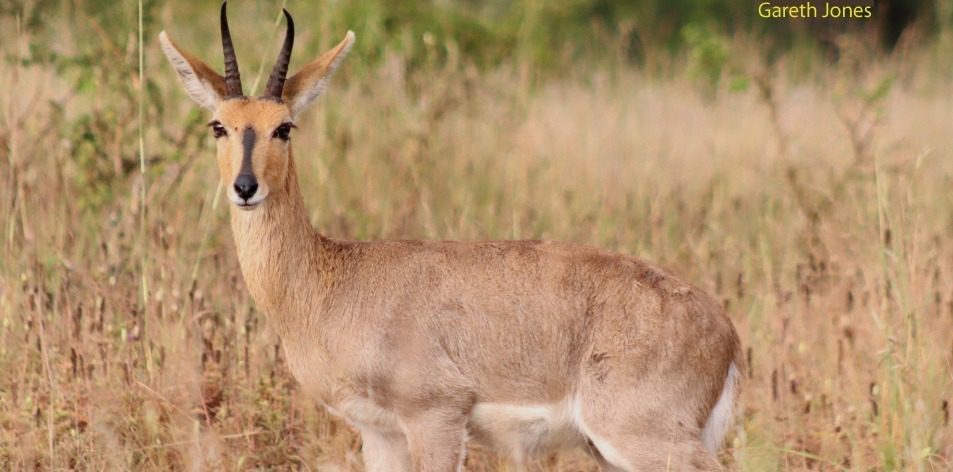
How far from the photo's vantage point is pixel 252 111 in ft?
18.7

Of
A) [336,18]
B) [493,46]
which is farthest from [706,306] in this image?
[493,46]

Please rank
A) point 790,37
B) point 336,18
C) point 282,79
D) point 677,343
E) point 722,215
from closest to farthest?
point 677,343 → point 282,79 → point 722,215 → point 336,18 → point 790,37

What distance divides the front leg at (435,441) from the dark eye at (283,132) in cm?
123

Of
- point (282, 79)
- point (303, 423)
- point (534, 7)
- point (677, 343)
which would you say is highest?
point (534, 7)

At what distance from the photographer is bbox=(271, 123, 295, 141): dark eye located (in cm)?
572

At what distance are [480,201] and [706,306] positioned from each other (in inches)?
171

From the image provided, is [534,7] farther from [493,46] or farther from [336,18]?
[336,18]

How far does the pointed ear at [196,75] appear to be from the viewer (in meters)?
5.89

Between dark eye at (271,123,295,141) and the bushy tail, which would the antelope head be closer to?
dark eye at (271,123,295,141)

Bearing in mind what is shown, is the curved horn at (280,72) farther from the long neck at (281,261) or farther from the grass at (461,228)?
the grass at (461,228)

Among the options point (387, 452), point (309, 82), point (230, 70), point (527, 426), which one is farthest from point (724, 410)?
Answer: point (230, 70)

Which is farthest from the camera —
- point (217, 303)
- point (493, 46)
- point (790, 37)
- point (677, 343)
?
point (790, 37)

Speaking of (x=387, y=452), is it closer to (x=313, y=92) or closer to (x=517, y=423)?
(x=517, y=423)

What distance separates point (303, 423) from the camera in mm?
6449
